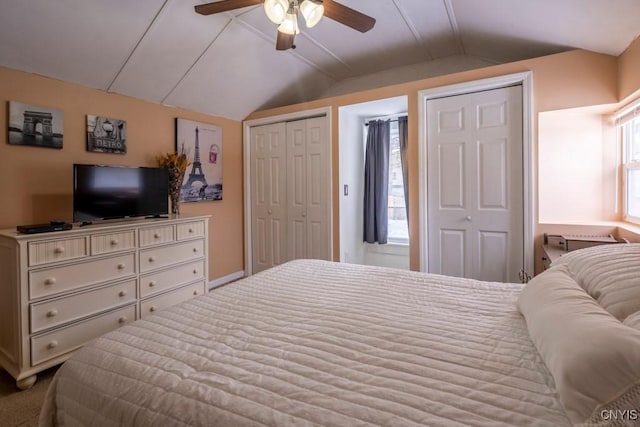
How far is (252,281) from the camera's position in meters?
1.80

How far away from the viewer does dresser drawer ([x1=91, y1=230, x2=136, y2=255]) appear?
2270 mm

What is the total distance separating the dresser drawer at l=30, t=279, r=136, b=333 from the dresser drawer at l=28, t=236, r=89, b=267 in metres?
0.27

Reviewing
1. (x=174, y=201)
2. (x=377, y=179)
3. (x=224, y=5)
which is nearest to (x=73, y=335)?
(x=174, y=201)

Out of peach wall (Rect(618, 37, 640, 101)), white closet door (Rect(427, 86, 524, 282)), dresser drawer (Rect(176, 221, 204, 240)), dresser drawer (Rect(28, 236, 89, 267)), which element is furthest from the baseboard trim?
peach wall (Rect(618, 37, 640, 101))

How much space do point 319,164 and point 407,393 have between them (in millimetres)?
3101

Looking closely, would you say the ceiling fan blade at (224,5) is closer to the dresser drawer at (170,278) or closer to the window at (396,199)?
the dresser drawer at (170,278)

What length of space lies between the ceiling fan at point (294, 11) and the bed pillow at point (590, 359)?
181 centimetres

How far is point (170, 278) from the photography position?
280 cm

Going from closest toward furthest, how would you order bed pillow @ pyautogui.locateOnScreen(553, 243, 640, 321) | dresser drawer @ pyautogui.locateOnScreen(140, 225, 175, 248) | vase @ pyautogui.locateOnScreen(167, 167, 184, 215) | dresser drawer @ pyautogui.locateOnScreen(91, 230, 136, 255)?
bed pillow @ pyautogui.locateOnScreen(553, 243, 640, 321) < dresser drawer @ pyautogui.locateOnScreen(91, 230, 136, 255) < dresser drawer @ pyautogui.locateOnScreen(140, 225, 175, 248) < vase @ pyautogui.locateOnScreen(167, 167, 184, 215)

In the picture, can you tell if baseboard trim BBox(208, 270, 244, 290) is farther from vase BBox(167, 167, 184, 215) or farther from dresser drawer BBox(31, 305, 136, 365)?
dresser drawer BBox(31, 305, 136, 365)

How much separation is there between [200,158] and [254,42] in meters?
1.46

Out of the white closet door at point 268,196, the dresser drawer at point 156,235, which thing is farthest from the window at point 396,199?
the dresser drawer at point 156,235

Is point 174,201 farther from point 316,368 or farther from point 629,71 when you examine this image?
point 629,71

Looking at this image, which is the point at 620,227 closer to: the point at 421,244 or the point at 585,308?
the point at 421,244
